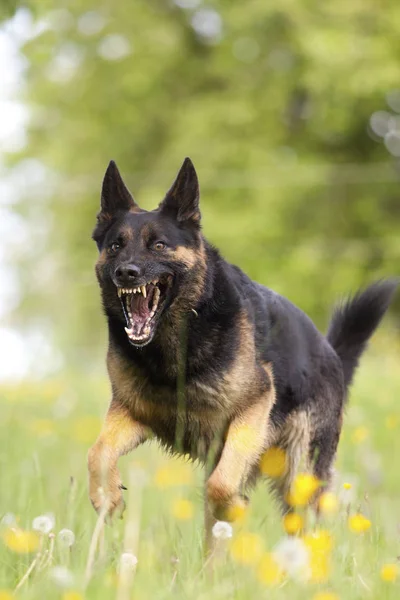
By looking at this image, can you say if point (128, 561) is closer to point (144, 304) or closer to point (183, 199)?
point (144, 304)

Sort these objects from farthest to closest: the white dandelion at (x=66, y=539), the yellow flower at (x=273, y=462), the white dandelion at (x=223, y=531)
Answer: the yellow flower at (x=273, y=462), the white dandelion at (x=66, y=539), the white dandelion at (x=223, y=531)

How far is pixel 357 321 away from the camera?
537 cm

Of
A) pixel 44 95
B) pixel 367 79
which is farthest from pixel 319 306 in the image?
pixel 44 95

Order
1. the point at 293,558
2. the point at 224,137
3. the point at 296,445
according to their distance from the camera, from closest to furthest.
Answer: the point at 293,558
the point at 296,445
the point at 224,137

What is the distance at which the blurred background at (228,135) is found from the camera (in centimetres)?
2191

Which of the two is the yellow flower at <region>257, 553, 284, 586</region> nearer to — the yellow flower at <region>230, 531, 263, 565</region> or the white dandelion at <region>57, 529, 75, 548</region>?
the yellow flower at <region>230, 531, 263, 565</region>

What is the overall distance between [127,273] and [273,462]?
1.32 m

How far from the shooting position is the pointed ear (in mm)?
4402

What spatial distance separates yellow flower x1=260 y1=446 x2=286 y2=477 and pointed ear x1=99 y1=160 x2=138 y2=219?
141 cm

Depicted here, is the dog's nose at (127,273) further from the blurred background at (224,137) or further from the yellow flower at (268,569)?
the blurred background at (224,137)

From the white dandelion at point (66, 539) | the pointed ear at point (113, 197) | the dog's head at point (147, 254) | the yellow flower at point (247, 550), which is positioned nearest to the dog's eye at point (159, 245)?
the dog's head at point (147, 254)

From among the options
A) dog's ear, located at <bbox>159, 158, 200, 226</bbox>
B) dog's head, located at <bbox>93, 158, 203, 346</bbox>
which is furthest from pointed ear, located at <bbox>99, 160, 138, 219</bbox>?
dog's ear, located at <bbox>159, 158, 200, 226</bbox>

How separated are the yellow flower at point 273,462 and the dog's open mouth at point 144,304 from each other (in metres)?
0.93

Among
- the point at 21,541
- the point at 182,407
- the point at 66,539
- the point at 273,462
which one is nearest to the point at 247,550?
the point at 21,541
